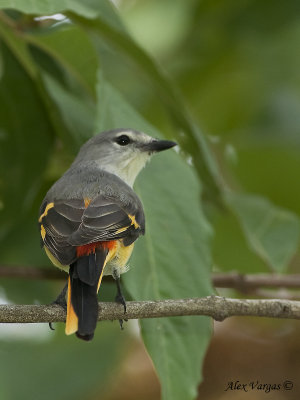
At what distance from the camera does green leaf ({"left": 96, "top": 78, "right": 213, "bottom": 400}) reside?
2541mm

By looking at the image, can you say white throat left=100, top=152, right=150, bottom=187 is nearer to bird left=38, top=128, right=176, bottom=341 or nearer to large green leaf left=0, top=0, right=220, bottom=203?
bird left=38, top=128, right=176, bottom=341

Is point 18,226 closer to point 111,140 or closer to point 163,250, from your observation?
point 111,140

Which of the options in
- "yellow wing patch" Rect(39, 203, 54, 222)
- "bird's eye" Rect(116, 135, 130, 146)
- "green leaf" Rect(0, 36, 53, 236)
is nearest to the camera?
"yellow wing patch" Rect(39, 203, 54, 222)

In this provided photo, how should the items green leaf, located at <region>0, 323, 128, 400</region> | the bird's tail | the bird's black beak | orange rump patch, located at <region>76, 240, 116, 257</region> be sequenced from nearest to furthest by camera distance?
1. the bird's tail
2. orange rump patch, located at <region>76, 240, 116, 257</region>
3. the bird's black beak
4. green leaf, located at <region>0, 323, 128, 400</region>

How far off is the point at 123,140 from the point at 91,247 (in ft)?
4.25

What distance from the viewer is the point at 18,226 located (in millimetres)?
3828

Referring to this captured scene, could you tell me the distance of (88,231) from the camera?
2.51 m

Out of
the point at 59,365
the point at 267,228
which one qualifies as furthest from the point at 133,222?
the point at 59,365

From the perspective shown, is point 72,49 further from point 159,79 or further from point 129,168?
point 129,168

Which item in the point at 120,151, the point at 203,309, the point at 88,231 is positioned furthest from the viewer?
the point at 120,151

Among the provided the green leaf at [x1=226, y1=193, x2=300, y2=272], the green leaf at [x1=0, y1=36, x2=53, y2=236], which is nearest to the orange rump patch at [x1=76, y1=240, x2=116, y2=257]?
the green leaf at [x1=0, y1=36, x2=53, y2=236]

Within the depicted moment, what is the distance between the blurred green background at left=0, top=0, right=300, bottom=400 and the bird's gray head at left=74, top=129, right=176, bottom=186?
13 centimetres

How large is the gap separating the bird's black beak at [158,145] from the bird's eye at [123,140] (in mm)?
227

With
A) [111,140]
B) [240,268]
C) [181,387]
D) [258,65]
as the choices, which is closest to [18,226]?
[111,140]
